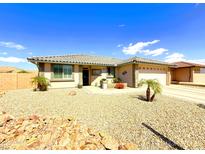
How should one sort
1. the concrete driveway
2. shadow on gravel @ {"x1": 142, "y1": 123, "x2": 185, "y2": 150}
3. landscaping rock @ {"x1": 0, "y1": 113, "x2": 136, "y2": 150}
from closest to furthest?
landscaping rock @ {"x1": 0, "y1": 113, "x2": 136, "y2": 150}
shadow on gravel @ {"x1": 142, "y1": 123, "x2": 185, "y2": 150}
the concrete driveway

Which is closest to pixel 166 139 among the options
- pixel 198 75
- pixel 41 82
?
pixel 41 82

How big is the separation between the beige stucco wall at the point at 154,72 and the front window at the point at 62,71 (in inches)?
329

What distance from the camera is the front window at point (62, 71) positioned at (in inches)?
496

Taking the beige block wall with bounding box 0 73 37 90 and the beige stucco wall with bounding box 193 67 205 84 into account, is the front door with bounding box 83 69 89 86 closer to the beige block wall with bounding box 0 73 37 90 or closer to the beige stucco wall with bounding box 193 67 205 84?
the beige block wall with bounding box 0 73 37 90

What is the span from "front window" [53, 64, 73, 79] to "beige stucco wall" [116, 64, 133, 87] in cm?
687

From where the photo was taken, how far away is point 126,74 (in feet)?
48.2

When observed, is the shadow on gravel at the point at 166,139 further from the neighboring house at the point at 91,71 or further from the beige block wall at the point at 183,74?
the beige block wall at the point at 183,74

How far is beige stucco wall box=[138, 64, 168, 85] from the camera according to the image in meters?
13.8

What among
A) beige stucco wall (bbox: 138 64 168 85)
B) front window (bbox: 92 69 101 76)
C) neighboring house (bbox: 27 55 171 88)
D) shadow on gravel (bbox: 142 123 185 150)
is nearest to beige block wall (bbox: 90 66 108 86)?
neighboring house (bbox: 27 55 171 88)

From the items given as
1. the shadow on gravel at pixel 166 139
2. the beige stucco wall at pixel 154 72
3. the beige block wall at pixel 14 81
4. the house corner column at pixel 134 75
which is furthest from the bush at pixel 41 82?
the shadow on gravel at pixel 166 139
